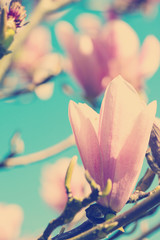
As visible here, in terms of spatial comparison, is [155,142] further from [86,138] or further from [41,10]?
[41,10]

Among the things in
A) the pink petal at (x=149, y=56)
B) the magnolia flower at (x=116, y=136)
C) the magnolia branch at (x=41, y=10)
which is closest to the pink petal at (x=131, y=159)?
the magnolia flower at (x=116, y=136)

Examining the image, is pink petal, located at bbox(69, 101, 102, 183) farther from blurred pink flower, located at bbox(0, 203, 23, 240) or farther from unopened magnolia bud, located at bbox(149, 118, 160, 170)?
blurred pink flower, located at bbox(0, 203, 23, 240)

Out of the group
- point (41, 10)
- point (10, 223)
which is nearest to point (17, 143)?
point (41, 10)

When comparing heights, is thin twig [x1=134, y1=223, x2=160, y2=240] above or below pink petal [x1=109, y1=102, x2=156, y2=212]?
below

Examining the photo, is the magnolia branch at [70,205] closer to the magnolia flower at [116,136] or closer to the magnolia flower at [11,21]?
the magnolia flower at [116,136]

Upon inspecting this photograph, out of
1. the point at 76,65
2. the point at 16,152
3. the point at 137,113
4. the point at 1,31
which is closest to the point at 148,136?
the point at 137,113

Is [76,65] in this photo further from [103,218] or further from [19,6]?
[103,218]

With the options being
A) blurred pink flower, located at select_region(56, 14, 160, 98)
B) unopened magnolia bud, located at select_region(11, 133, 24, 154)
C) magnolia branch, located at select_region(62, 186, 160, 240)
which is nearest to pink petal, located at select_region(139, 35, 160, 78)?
blurred pink flower, located at select_region(56, 14, 160, 98)
